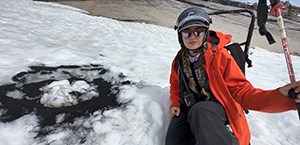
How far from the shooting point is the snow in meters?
2.26

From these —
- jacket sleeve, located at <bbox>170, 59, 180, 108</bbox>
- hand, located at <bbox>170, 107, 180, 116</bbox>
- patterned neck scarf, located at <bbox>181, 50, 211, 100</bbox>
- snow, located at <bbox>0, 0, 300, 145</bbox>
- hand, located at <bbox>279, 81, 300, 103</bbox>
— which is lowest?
snow, located at <bbox>0, 0, 300, 145</bbox>

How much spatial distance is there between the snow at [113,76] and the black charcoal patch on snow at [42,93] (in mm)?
62

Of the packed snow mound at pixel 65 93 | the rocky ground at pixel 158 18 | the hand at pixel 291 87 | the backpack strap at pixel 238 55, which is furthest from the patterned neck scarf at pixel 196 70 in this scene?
the rocky ground at pixel 158 18

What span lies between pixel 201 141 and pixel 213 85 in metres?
0.57

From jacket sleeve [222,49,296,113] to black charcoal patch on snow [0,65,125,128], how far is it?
53.7 inches

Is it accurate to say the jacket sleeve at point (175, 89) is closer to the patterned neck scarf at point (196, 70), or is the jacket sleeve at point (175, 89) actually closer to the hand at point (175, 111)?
the hand at point (175, 111)

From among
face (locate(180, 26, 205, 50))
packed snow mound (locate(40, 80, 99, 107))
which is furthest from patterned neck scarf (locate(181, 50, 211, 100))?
packed snow mound (locate(40, 80, 99, 107))

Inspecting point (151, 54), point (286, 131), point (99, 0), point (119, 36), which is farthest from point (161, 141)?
point (99, 0)

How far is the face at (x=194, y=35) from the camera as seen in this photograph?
89.5 inches

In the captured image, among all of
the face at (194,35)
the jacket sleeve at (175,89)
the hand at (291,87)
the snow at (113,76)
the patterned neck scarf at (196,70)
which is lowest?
the snow at (113,76)

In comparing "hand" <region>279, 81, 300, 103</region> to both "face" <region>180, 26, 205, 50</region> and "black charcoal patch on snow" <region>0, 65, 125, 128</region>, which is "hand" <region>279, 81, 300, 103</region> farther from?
"black charcoal patch on snow" <region>0, 65, 125, 128</region>

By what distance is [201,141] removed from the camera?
1827 mm

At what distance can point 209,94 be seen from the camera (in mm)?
2244

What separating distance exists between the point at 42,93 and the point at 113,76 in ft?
3.52
